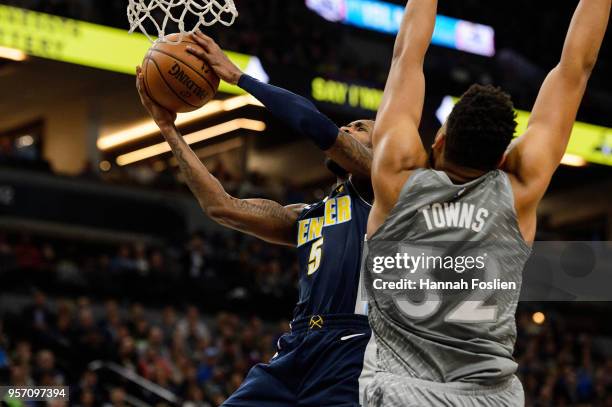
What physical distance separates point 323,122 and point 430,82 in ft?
54.4

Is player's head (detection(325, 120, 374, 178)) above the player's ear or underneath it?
underneath

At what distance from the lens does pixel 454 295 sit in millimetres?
3066

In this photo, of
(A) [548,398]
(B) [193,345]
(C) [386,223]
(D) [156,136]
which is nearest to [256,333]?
(B) [193,345]

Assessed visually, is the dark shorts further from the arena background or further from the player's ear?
the arena background

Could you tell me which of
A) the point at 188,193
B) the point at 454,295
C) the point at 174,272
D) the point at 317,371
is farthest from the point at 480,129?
the point at 188,193

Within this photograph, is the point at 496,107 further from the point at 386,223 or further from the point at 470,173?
the point at 386,223

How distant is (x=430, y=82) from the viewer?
67.1 feet

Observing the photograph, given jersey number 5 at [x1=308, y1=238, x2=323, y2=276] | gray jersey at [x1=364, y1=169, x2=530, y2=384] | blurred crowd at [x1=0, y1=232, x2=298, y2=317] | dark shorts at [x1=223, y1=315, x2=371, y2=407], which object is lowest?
blurred crowd at [x1=0, y1=232, x2=298, y2=317]

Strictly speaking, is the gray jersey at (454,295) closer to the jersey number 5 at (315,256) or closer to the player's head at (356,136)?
the jersey number 5 at (315,256)

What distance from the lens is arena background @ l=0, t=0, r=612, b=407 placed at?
12.9 metres

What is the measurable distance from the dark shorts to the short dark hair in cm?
150

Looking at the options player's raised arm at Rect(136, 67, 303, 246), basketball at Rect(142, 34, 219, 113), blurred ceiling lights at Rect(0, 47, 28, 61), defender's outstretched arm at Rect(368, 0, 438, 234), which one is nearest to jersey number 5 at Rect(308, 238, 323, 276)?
player's raised arm at Rect(136, 67, 303, 246)

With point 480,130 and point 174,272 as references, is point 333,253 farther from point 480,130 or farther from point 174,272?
point 174,272

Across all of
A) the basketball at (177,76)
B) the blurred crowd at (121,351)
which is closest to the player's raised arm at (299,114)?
the basketball at (177,76)
